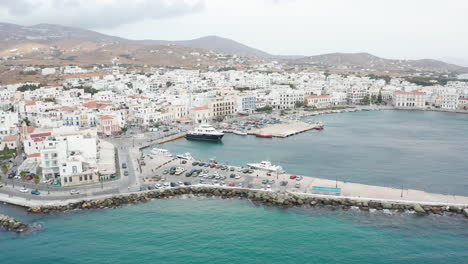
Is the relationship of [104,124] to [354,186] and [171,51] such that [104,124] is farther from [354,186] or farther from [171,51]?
[171,51]

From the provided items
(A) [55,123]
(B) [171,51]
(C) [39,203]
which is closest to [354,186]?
(C) [39,203]

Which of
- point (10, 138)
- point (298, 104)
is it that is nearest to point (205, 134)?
point (10, 138)

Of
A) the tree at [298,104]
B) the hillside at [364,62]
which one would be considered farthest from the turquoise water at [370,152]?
the hillside at [364,62]

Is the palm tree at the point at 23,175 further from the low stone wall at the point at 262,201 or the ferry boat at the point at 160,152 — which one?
the ferry boat at the point at 160,152

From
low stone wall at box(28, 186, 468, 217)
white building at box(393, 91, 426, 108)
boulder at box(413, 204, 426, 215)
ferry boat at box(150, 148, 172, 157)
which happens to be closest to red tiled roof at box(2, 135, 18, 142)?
ferry boat at box(150, 148, 172, 157)

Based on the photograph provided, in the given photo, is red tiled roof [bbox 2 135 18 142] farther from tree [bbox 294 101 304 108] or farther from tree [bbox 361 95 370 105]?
tree [bbox 361 95 370 105]
